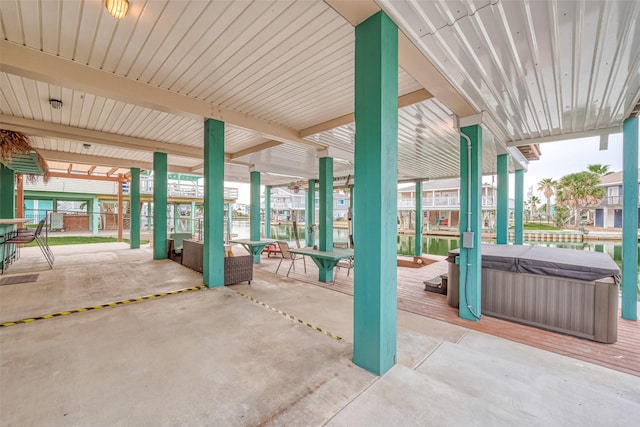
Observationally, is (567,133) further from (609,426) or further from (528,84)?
(609,426)

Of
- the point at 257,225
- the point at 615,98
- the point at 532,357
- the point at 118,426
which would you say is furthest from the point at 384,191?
the point at 257,225

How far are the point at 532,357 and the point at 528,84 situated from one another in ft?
9.75

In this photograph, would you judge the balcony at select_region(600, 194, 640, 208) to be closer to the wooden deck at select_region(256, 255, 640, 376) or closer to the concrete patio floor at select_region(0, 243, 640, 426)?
the wooden deck at select_region(256, 255, 640, 376)

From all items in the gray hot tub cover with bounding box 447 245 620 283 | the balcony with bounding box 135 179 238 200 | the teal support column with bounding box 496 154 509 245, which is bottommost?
the gray hot tub cover with bounding box 447 245 620 283

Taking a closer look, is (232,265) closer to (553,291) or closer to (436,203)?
(553,291)

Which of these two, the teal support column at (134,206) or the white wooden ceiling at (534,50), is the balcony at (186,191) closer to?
the teal support column at (134,206)

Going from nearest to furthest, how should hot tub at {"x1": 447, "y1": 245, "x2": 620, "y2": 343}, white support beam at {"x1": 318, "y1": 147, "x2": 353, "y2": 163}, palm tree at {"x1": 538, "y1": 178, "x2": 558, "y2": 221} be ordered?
hot tub at {"x1": 447, "y1": 245, "x2": 620, "y2": 343} → white support beam at {"x1": 318, "y1": 147, "x2": 353, "y2": 163} → palm tree at {"x1": 538, "y1": 178, "x2": 558, "y2": 221}

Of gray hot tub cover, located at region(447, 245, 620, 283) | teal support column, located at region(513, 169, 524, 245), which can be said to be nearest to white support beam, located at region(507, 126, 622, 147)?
teal support column, located at region(513, 169, 524, 245)

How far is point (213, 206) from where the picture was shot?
429 cm

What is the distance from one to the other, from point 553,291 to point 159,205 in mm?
8301

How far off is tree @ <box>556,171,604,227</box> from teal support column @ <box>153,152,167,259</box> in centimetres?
2661

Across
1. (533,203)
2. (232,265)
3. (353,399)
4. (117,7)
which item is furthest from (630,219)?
(533,203)

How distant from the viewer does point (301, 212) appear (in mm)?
34156

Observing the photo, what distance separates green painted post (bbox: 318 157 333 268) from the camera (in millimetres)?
5559
